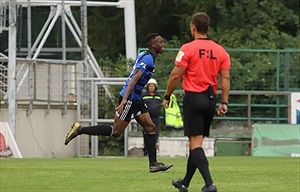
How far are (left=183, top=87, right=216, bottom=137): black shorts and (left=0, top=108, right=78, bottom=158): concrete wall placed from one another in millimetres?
17699

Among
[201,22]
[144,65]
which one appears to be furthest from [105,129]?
[201,22]

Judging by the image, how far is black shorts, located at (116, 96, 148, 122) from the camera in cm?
1627

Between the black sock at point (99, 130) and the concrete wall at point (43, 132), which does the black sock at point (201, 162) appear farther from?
the concrete wall at point (43, 132)

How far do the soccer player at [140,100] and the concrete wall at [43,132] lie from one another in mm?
12796

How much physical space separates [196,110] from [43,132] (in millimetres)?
18988

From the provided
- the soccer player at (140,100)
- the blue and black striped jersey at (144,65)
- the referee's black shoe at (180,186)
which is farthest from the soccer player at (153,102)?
the referee's black shoe at (180,186)

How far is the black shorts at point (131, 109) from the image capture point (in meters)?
A: 16.3

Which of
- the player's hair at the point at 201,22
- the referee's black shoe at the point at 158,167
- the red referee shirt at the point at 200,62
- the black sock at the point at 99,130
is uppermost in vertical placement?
the player's hair at the point at 201,22

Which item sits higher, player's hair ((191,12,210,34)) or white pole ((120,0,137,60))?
white pole ((120,0,137,60))

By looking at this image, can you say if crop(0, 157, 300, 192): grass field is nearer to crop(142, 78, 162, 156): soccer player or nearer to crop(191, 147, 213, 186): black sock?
crop(191, 147, 213, 186): black sock

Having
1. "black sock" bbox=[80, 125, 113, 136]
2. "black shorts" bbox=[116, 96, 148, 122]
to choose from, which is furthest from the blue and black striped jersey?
"black sock" bbox=[80, 125, 113, 136]

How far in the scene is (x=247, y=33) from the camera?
4153 cm

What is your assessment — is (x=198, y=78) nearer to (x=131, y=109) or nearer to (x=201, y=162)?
(x=201, y=162)

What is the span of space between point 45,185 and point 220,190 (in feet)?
7.30
